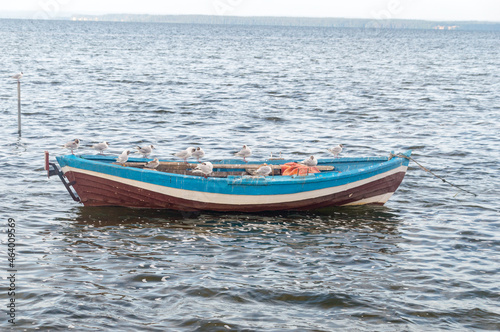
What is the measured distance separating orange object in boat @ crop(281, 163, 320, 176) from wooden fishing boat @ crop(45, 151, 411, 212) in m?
0.11

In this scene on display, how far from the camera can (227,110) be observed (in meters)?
36.0

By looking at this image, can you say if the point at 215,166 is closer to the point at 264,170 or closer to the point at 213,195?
the point at 213,195

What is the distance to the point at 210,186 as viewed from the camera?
15.9 meters

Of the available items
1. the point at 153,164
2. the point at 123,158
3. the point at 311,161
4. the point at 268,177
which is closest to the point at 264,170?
the point at 268,177

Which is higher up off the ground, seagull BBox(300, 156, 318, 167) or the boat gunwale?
seagull BBox(300, 156, 318, 167)

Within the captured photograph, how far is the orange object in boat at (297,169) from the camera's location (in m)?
17.0

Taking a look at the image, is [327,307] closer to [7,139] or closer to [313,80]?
[7,139]

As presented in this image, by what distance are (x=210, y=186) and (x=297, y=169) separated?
8.94ft

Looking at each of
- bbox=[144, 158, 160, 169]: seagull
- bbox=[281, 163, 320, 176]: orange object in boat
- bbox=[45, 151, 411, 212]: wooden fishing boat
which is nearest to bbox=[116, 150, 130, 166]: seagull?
bbox=[45, 151, 411, 212]: wooden fishing boat

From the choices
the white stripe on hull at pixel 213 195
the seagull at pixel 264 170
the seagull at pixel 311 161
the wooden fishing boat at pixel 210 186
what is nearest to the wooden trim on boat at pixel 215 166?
the wooden fishing boat at pixel 210 186

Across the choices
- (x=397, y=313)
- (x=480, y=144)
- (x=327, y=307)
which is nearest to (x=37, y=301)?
(x=327, y=307)

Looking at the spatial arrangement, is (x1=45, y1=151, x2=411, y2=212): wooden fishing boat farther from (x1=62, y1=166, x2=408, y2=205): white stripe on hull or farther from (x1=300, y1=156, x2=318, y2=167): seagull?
(x1=300, y1=156, x2=318, y2=167): seagull

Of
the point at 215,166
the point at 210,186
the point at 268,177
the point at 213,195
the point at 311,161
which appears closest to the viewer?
the point at 210,186

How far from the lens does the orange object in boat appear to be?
17.0 metres
